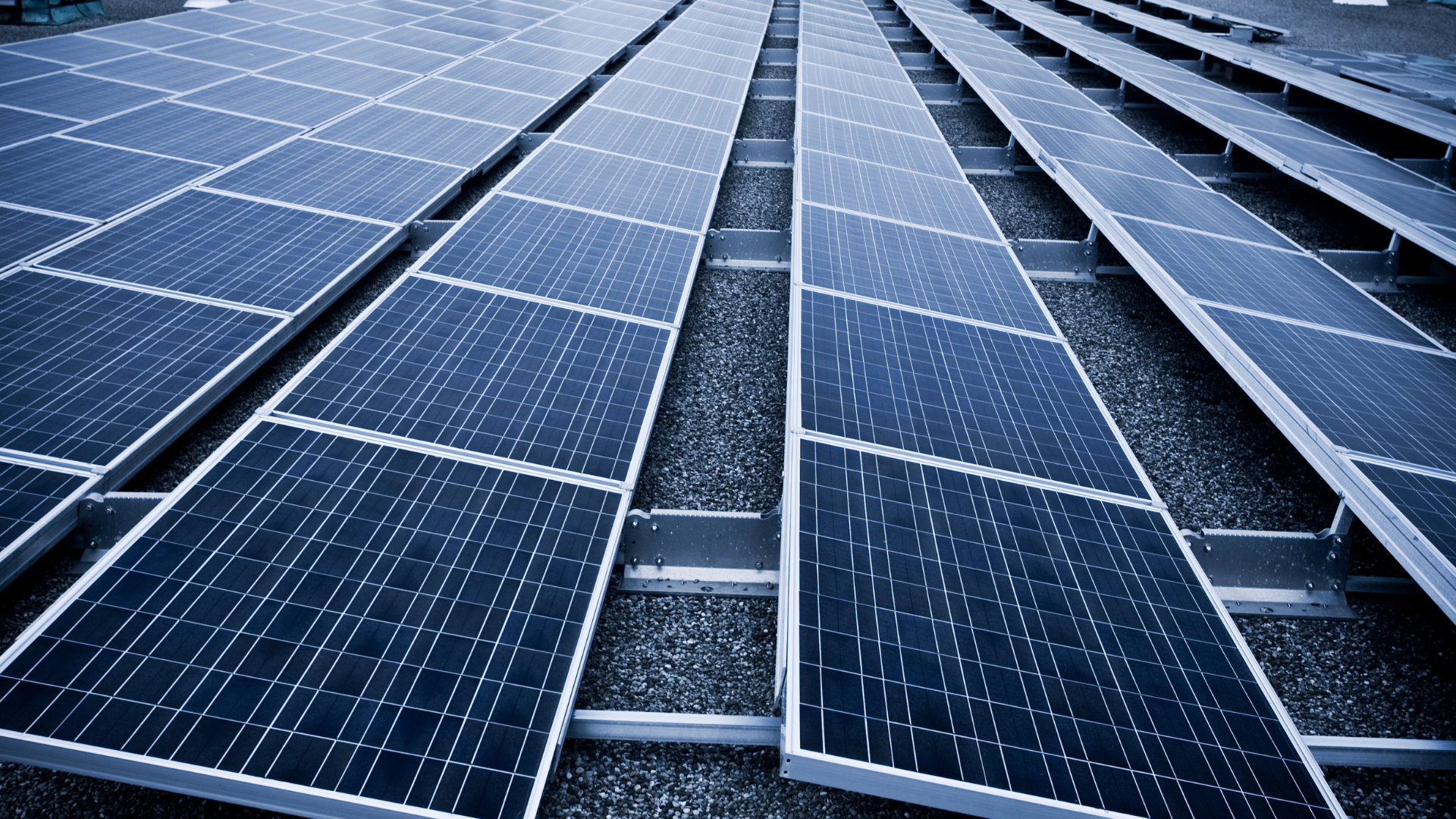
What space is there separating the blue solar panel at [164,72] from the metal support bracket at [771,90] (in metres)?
11.3

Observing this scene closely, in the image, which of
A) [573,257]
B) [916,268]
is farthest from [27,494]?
[916,268]

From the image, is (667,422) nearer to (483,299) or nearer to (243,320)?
(483,299)

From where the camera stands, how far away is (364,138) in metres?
11.2

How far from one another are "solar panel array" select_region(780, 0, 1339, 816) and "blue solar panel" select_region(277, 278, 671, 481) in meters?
1.36

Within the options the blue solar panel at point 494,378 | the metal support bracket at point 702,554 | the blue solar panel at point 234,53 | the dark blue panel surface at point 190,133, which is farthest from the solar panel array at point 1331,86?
the blue solar panel at point 234,53

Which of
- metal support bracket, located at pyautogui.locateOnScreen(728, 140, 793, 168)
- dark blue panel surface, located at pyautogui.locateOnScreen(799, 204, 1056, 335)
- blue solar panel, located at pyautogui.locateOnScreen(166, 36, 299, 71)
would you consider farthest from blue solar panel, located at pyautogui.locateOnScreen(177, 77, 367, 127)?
dark blue panel surface, located at pyautogui.locateOnScreen(799, 204, 1056, 335)

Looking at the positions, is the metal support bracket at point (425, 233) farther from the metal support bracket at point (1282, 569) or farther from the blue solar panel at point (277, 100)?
the metal support bracket at point (1282, 569)

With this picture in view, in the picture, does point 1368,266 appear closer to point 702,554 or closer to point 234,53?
point 702,554

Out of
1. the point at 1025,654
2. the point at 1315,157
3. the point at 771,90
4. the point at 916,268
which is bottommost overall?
the point at 1025,654

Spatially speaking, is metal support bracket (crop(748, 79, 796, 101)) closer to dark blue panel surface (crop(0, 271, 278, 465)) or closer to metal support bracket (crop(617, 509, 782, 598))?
dark blue panel surface (crop(0, 271, 278, 465))

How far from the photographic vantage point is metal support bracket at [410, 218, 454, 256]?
Answer: 9211 millimetres

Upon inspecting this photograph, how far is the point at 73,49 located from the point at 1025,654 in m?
19.3

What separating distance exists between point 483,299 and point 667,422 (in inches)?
81.8

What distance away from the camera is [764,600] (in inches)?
220
